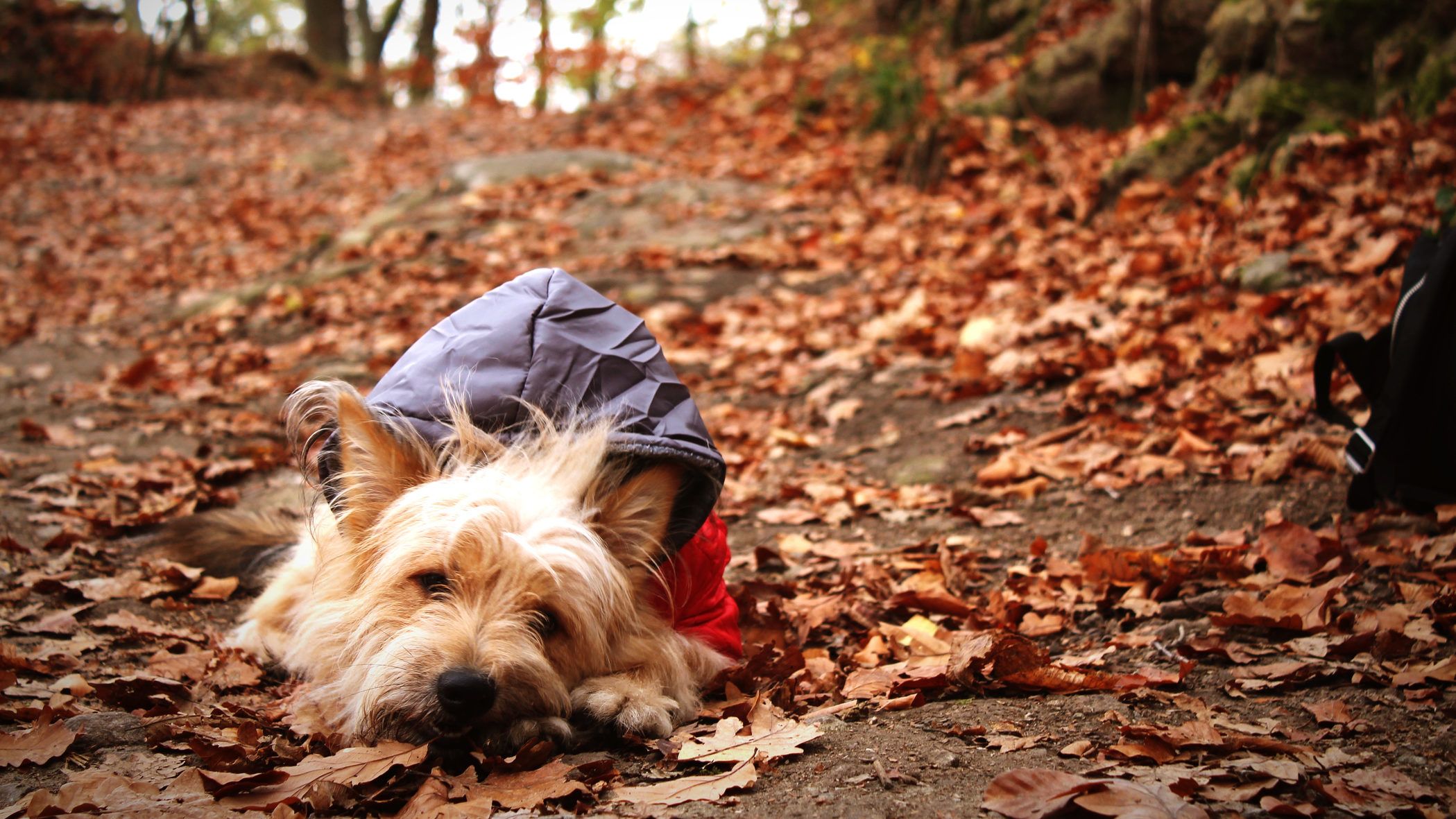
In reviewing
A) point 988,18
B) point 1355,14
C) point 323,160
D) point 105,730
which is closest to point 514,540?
point 105,730

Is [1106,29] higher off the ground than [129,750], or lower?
higher

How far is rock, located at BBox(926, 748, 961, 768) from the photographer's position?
97.0 inches

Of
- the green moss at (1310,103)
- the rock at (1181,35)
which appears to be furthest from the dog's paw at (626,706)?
the rock at (1181,35)

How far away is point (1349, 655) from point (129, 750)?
12.1 ft

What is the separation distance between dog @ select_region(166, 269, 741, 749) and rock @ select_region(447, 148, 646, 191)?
34.2ft

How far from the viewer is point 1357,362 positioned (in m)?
4.18

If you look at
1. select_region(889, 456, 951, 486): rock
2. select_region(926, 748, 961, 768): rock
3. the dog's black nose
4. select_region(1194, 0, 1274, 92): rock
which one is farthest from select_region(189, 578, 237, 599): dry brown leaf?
select_region(1194, 0, 1274, 92): rock

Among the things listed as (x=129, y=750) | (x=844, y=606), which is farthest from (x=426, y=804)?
(x=844, y=606)

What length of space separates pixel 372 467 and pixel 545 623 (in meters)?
0.78

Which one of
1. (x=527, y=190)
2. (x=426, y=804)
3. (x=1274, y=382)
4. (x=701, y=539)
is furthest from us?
(x=527, y=190)

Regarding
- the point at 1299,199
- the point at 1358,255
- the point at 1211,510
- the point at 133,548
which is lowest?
the point at 133,548

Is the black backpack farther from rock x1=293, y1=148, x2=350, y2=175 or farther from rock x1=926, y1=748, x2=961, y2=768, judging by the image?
rock x1=293, y1=148, x2=350, y2=175

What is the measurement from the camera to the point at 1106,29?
988cm

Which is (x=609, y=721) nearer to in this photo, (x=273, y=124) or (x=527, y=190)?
(x=527, y=190)
